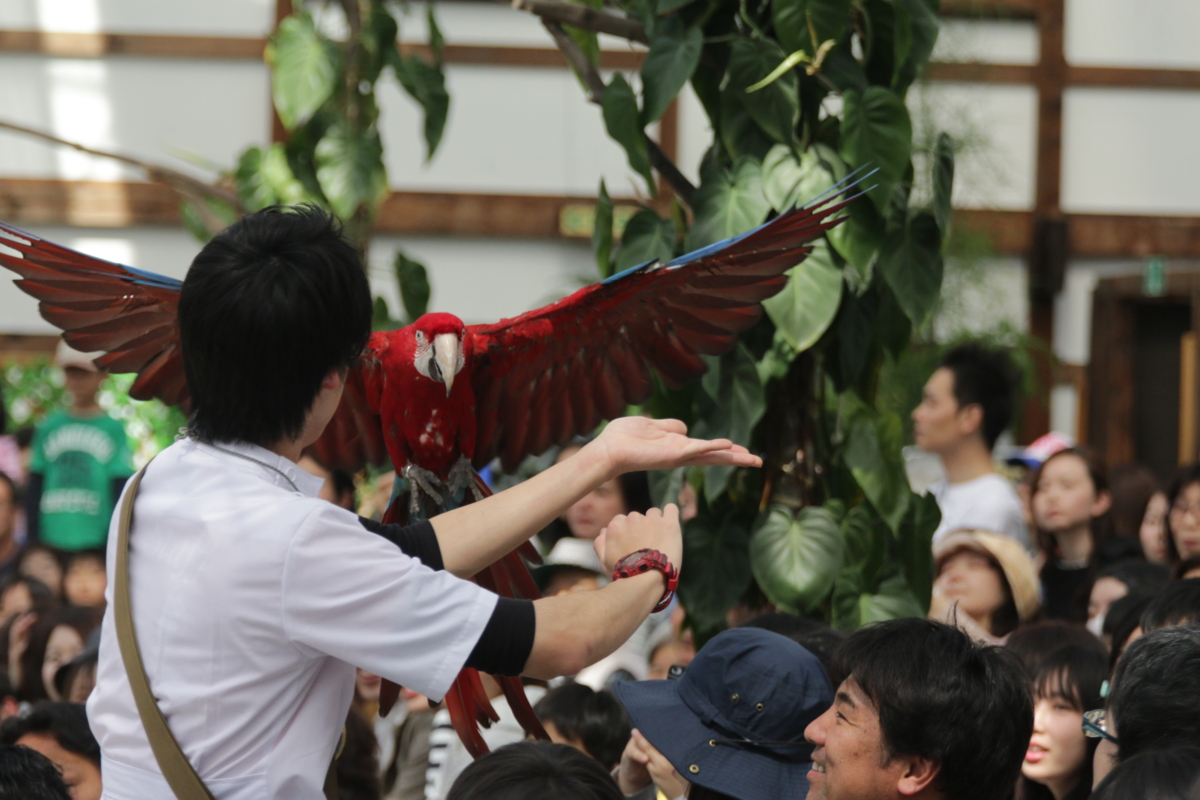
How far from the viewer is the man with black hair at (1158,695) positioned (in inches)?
53.4

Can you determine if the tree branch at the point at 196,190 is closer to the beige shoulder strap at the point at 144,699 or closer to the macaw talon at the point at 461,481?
the macaw talon at the point at 461,481

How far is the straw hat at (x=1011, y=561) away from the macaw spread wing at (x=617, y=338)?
1.05 metres

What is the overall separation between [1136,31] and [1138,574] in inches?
165

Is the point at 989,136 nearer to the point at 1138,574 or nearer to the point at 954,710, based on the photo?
the point at 1138,574

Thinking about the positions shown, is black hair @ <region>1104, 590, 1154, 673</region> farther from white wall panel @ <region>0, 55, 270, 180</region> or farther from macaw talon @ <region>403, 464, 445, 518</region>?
white wall panel @ <region>0, 55, 270, 180</region>

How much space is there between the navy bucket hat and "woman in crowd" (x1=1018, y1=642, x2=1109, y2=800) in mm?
618

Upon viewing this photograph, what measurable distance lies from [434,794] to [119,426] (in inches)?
92.0

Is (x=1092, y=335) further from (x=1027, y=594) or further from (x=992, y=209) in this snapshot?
(x=1027, y=594)

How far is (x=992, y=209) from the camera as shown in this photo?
5.95 metres

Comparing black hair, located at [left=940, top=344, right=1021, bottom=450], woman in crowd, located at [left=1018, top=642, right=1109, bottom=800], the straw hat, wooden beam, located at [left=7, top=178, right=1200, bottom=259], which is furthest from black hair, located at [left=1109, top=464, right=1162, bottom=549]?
woman in crowd, located at [left=1018, top=642, right=1109, bottom=800]

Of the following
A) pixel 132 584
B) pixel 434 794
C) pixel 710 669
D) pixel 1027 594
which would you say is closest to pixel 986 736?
pixel 710 669

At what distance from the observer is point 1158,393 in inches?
248

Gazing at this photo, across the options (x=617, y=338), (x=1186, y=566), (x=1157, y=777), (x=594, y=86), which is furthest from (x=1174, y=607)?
(x=594, y=86)

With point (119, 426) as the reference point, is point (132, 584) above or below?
above
